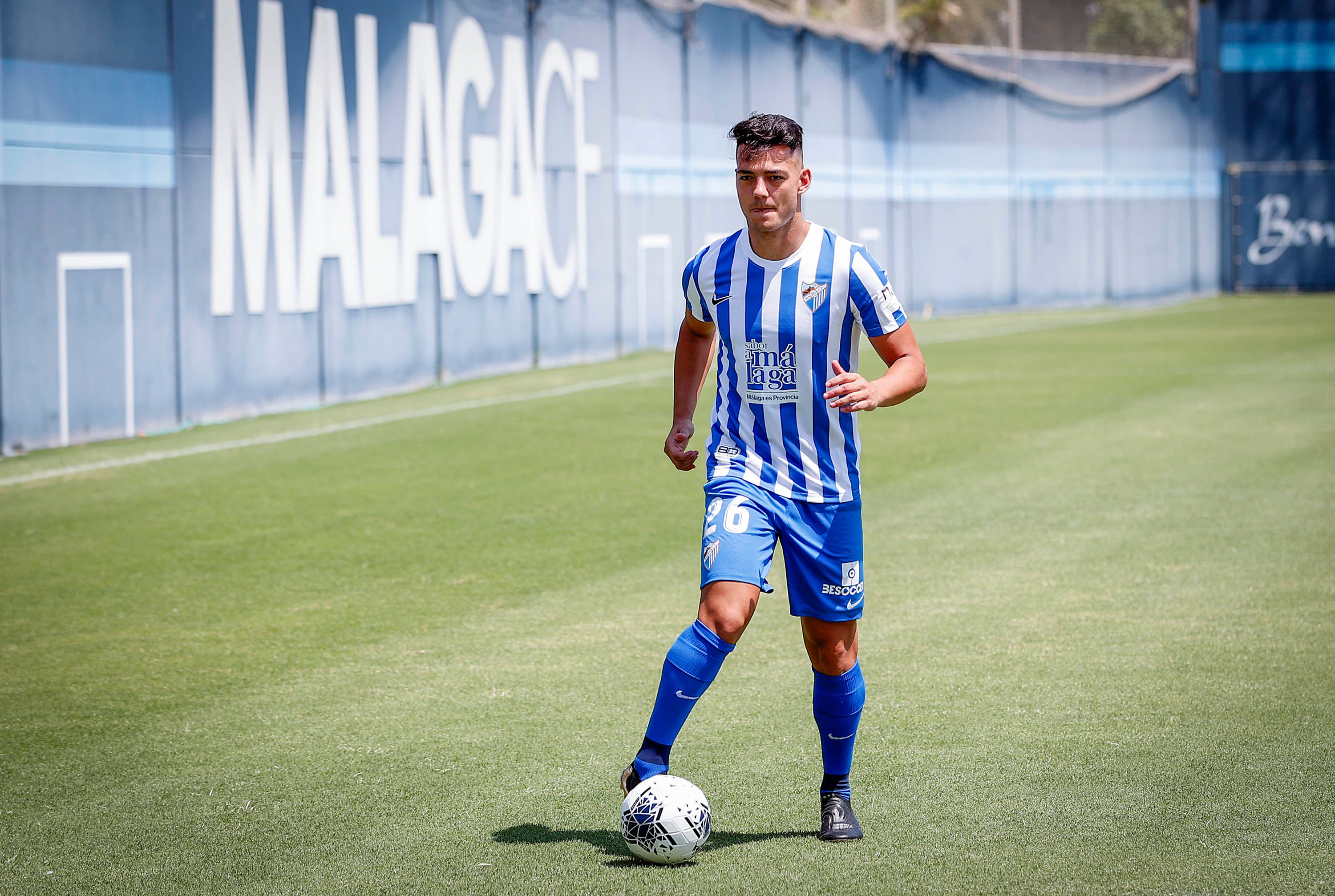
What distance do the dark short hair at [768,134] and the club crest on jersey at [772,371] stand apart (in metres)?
0.56

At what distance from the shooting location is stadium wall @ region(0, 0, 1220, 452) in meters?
13.3

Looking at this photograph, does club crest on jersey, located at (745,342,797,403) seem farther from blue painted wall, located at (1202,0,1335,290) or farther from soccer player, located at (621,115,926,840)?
blue painted wall, located at (1202,0,1335,290)

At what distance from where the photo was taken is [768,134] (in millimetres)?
4234

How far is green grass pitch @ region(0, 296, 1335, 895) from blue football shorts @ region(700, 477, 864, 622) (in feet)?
2.16

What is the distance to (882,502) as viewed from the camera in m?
10.1

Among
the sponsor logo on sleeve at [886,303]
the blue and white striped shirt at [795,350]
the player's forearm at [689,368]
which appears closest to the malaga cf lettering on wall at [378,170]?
the player's forearm at [689,368]

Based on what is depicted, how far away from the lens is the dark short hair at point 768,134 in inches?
167

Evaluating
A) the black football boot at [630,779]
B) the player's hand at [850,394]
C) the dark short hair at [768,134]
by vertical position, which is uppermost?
the dark short hair at [768,134]

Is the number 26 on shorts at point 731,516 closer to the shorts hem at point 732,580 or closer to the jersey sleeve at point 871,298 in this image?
the shorts hem at point 732,580

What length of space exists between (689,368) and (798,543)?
0.73 metres

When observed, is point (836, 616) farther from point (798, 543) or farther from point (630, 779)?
point (630, 779)

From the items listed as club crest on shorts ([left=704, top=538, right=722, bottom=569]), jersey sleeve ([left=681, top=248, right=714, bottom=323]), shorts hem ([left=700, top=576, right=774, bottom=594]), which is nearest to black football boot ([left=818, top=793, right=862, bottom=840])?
shorts hem ([left=700, top=576, right=774, bottom=594])

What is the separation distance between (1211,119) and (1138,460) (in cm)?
3042

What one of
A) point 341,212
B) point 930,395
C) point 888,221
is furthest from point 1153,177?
point 341,212
